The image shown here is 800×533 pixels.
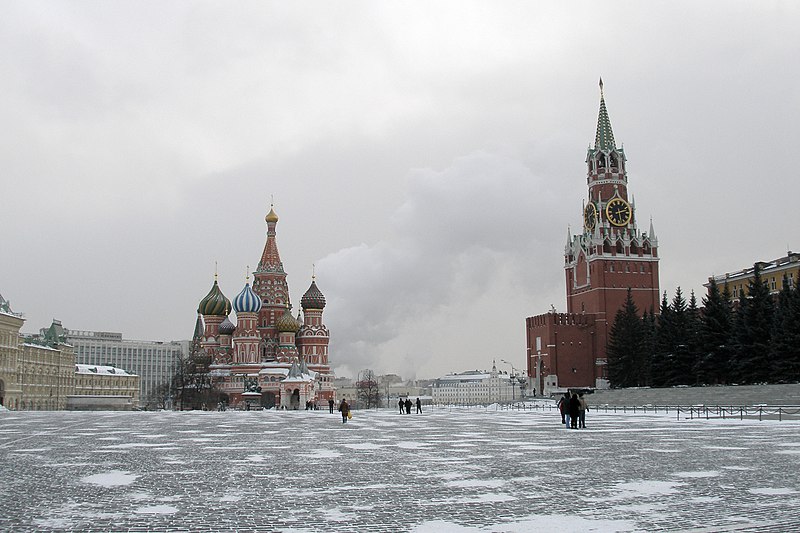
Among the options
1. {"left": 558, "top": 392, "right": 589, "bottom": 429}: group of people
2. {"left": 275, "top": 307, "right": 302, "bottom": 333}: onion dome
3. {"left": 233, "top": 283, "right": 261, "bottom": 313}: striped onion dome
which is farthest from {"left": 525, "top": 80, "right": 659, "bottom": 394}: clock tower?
{"left": 558, "top": 392, "right": 589, "bottom": 429}: group of people

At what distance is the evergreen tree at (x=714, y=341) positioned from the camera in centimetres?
5809

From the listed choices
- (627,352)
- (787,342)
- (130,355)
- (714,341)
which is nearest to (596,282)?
(627,352)

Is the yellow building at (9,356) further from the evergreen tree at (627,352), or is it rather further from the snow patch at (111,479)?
the snow patch at (111,479)

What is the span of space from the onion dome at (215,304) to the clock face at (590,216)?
1870 inches

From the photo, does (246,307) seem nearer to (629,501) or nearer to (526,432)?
(526,432)

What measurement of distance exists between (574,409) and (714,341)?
123 feet

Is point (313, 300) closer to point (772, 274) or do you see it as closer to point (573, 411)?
point (772, 274)

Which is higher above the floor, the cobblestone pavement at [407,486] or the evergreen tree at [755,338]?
the evergreen tree at [755,338]

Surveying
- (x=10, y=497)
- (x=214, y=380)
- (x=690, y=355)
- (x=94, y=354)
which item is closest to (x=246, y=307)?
(x=214, y=380)

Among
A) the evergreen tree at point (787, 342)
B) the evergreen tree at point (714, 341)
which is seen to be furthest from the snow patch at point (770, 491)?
the evergreen tree at point (714, 341)

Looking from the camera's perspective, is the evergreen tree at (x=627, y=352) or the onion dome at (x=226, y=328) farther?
the onion dome at (x=226, y=328)

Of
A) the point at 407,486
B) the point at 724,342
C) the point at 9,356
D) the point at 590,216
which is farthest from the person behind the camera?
the point at 590,216

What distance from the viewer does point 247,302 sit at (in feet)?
319

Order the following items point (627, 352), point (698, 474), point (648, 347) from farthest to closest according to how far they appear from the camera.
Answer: point (627, 352) < point (648, 347) < point (698, 474)
